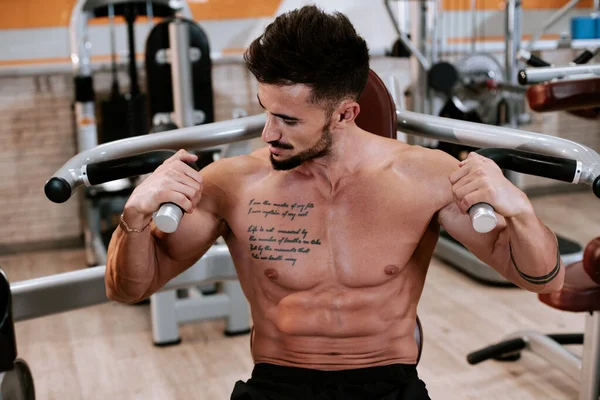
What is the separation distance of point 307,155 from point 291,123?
93 millimetres

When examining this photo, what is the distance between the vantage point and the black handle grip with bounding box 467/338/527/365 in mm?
2658

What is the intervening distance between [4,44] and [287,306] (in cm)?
337

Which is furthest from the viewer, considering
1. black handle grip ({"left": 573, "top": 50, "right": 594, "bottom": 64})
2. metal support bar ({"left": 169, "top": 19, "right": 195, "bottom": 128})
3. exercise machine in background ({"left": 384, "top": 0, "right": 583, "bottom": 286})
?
exercise machine in background ({"left": 384, "top": 0, "right": 583, "bottom": 286})

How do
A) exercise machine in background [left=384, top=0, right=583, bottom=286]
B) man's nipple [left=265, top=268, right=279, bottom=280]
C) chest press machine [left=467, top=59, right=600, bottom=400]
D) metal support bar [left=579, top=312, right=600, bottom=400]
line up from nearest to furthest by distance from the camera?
man's nipple [left=265, top=268, right=279, bottom=280] < chest press machine [left=467, top=59, right=600, bottom=400] < metal support bar [left=579, top=312, right=600, bottom=400] < exercise machine in background [left=384, top=0, right=583, bottom=286]

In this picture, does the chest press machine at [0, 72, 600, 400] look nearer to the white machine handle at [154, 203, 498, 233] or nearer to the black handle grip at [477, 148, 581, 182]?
the black handle grip at [477, 148, 581, 182]

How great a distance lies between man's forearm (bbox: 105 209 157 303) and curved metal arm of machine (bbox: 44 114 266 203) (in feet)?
0.45

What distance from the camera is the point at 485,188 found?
1224mm

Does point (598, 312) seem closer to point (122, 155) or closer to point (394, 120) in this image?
point (394, 120)

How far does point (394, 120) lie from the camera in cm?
172

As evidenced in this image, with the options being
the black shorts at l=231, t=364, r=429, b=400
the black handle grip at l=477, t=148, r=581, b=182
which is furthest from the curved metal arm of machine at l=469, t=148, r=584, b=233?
the black shorts at l=231, t=364, r=429, b=400

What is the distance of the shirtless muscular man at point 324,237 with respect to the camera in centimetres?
141

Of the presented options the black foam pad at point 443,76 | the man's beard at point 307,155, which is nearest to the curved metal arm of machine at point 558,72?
the man's beard at point 307,155

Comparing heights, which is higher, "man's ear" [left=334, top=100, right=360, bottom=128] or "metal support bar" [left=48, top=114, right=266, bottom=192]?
"man's ear" [left=334, top=100, right=360, bottom=128]

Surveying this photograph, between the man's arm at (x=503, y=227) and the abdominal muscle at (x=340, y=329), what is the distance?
7.8 inches
